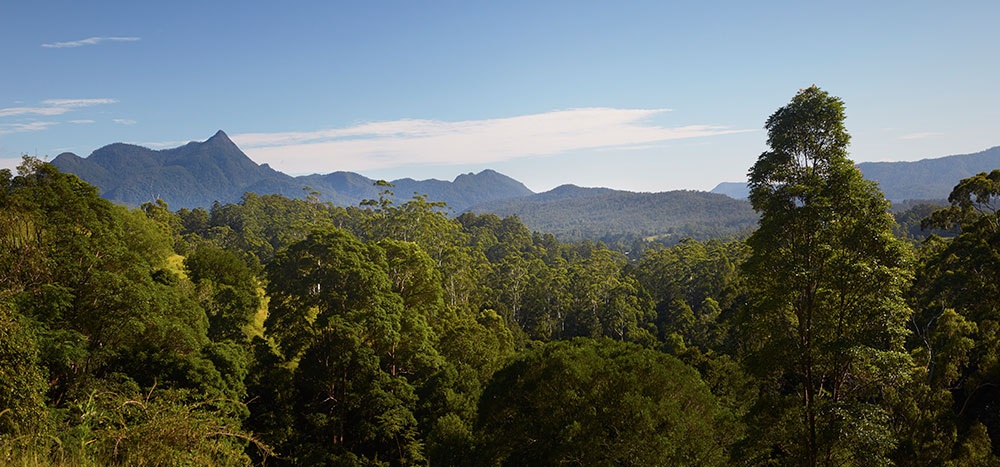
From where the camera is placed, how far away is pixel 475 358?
26719mm

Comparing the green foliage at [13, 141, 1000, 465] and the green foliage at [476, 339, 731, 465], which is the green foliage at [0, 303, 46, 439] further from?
the green foliage at [476, 339, 731, 465]

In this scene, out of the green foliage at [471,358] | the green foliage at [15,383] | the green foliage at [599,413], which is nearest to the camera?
the green foliage at [15,383]

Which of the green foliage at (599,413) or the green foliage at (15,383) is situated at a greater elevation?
the green foliage at (15,383)

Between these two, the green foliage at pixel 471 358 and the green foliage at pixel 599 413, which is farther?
the green foliage at pixel 599 413

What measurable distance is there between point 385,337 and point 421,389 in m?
2.84

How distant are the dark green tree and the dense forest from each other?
41 mm

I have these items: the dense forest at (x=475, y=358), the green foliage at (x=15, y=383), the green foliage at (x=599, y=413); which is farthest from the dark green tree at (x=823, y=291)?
the green foliage at (x=15, y=383)

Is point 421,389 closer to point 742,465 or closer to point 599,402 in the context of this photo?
point 599,402

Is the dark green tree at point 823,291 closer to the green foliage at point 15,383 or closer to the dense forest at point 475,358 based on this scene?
the dense forest at point 475,358

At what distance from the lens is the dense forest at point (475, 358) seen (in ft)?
31.9

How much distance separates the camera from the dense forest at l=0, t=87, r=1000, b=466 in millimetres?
9719

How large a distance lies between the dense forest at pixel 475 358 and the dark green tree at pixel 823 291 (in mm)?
41

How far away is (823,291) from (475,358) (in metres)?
18.5

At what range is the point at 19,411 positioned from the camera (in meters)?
6.76
